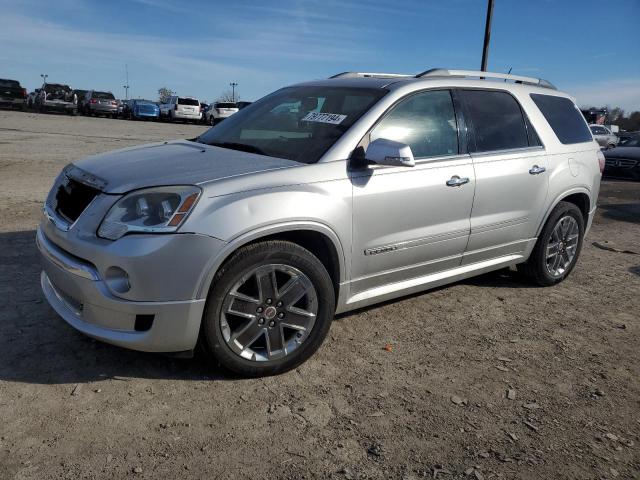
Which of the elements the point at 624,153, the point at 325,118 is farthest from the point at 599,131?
the point at 325,118

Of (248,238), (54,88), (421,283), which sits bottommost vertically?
(421,283)

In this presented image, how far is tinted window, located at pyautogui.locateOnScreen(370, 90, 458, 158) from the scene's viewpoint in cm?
360

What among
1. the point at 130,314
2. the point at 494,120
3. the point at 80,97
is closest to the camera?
the point at 130,314

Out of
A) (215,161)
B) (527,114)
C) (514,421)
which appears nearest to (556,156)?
(527,114)

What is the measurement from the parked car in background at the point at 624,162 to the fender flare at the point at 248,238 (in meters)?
13.9

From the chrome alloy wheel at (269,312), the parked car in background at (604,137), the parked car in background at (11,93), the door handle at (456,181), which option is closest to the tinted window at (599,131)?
the parked car in background at (604,137)

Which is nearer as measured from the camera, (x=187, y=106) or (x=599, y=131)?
(x=599, y=131)

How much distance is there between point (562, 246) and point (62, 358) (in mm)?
4201

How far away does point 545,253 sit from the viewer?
15.8 ft

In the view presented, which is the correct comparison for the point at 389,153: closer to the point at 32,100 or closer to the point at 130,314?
the point at 130,314

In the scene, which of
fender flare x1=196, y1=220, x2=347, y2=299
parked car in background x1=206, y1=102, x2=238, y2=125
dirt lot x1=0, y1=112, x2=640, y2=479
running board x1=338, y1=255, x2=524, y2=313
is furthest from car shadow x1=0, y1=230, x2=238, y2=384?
parked car in background x1=206, y1=102, x2=238, y2=125

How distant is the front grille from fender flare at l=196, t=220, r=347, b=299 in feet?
2.57

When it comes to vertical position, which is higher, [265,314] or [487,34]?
[487,34]

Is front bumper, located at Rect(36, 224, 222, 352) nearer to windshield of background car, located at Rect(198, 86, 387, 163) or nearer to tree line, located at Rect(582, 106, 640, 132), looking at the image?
windshield of background car, located at Rect(198, 86, 387, 163)
